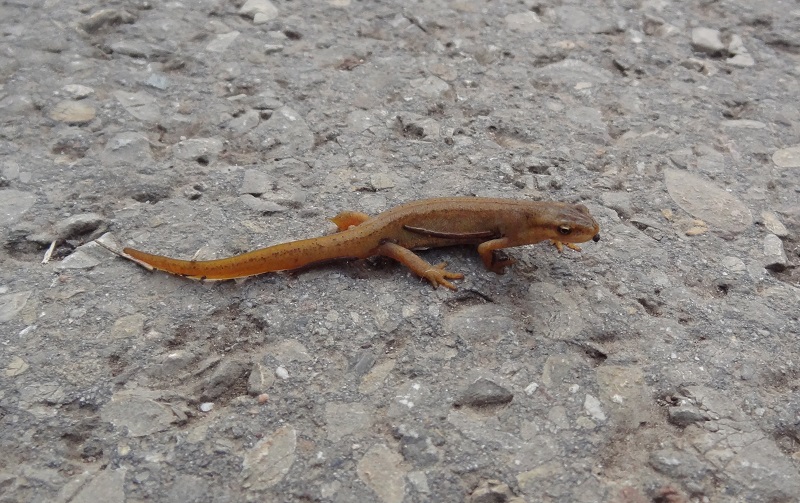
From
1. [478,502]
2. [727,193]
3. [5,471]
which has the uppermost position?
[727,193]

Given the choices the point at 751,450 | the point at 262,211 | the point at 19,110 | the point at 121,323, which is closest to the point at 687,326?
the point at 751,450

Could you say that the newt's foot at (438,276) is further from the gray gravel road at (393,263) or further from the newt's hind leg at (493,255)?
the newt's hind leg at (493,255)

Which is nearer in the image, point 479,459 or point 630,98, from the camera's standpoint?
point 479,459

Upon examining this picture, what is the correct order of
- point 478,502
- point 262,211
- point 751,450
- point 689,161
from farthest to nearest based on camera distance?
point 689,161
point 262,211
point 751,450
point 478,502

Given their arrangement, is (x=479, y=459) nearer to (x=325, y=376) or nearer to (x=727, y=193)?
(x=325, y=376)

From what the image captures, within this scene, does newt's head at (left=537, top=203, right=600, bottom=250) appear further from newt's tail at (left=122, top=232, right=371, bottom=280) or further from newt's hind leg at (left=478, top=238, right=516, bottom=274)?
newt's tail at (left=122, top=232, right=371, bottom=280)

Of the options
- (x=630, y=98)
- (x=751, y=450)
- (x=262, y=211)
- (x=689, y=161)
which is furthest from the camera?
(x=630, y=98)

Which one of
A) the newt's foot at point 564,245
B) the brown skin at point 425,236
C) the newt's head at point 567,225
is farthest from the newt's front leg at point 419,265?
the newt's foot at point 564,245

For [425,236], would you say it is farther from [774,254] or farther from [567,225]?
[774,254]
